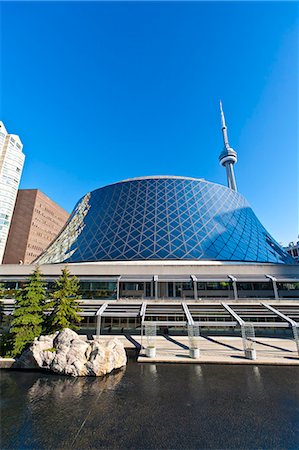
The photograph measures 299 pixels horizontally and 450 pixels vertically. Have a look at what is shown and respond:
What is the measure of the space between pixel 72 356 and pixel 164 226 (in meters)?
26.2

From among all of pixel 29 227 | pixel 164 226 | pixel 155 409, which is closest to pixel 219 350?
pixel 155 409

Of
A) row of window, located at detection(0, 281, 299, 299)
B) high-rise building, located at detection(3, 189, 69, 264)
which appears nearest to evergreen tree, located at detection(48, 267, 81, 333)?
row of window, located at detection(0, 281, 299, 299)

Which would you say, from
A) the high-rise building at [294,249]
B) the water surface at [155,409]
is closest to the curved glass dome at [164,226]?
the water surface at [155,409]

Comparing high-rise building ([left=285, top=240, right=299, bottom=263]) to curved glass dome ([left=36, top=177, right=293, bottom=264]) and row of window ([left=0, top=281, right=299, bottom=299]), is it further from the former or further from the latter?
row of window ([left=0, top=281, right=299, bottom=299])

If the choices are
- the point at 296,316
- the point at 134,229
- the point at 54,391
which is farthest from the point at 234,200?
the point at 54,391

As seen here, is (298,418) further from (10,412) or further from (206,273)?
(206,273)

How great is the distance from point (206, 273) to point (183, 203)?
1668 centimetres

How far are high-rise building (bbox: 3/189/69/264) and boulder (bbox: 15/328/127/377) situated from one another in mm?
60737

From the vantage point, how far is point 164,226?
3684 centimetres

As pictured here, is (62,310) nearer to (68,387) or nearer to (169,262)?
(68,387)

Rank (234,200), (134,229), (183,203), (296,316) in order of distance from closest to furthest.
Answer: (296,316) < (134,229) < (183,203) < (234,200)

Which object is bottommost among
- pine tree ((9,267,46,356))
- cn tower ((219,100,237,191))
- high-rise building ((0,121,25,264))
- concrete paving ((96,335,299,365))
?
concrete paving ((96,335,299,365))

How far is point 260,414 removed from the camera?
855 cm

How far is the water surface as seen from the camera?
704 centimetres
